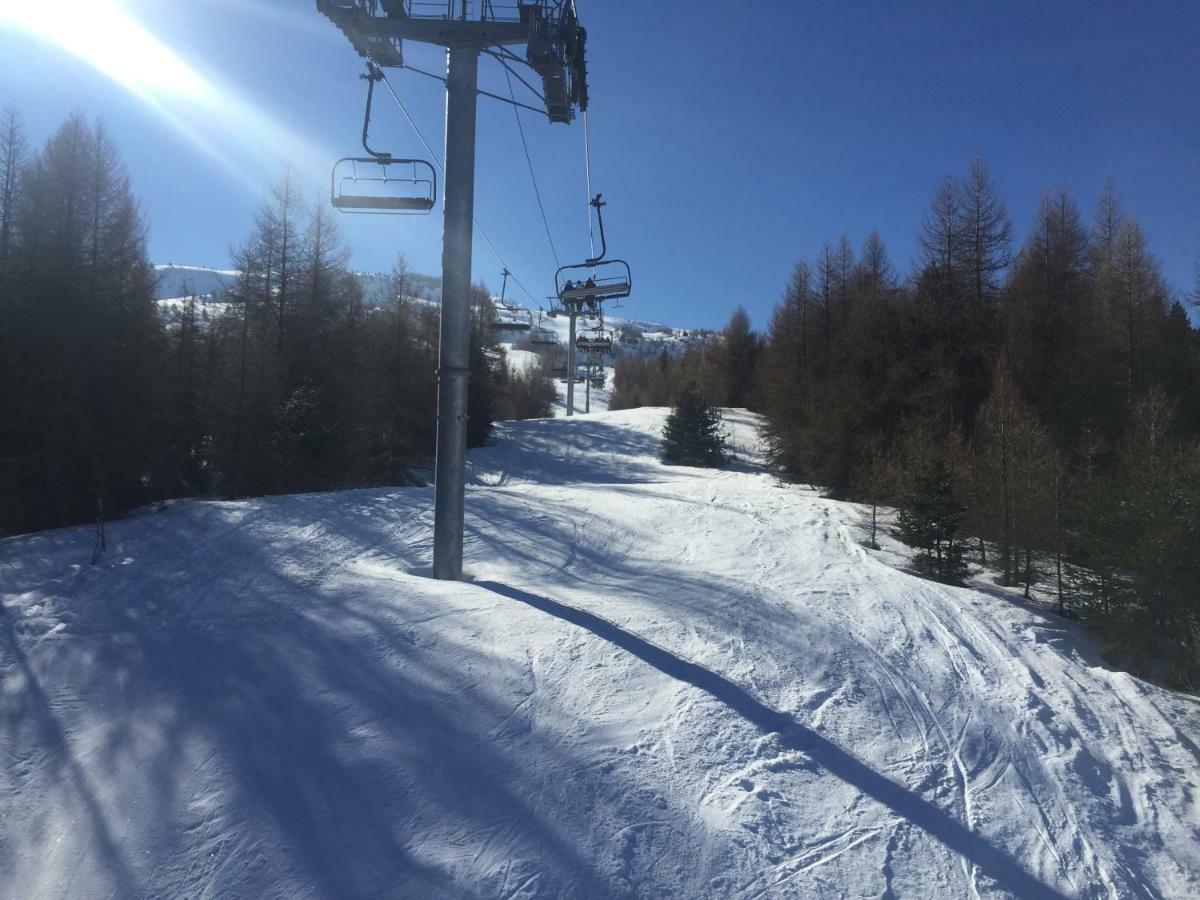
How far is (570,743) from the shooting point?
191 inches

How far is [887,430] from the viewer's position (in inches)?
904

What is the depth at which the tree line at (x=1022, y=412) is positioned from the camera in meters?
9.95

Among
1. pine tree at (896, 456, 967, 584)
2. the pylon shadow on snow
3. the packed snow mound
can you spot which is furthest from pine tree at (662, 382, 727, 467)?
the pylon shadow on snow

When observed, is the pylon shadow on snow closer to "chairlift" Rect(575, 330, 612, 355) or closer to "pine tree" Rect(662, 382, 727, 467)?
"pine tree" Rect(662, 382, 727, 467)

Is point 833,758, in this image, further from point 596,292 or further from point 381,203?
point 596,292

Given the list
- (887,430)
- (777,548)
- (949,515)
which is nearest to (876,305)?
(887,430)

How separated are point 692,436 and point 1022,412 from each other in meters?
19.3

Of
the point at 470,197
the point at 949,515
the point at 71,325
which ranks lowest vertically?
the point at 949,515

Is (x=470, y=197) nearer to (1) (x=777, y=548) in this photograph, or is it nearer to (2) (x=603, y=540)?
(2) (x=603, y=540)

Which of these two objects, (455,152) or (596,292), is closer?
(455,152)

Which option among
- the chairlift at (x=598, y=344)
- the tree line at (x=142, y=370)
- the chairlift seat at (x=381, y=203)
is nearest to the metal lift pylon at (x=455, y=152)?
the chairlift seat at (x=381, y=203)

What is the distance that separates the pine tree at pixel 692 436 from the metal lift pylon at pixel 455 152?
2488 centimetres

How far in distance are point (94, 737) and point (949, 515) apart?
12.3 meters

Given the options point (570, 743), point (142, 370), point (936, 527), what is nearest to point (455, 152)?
point (570, 743)
